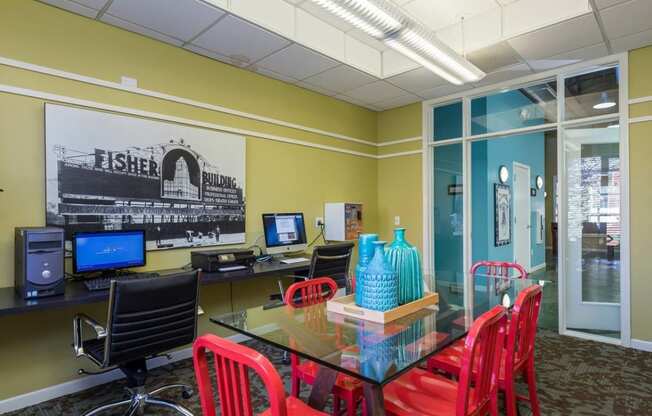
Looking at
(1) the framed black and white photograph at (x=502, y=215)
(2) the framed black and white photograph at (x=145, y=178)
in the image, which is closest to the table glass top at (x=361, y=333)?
(2) the framed black and white photograph at (x=145, y=178)

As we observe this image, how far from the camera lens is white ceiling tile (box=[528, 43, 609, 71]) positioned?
139 inches

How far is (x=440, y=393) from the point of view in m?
1.72

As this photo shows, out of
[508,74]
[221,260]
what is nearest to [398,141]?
[508,74]

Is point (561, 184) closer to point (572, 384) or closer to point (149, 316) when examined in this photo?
point (572, 384)

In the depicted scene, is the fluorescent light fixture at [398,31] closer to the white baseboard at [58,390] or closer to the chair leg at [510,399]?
the chair leg at [510,399]

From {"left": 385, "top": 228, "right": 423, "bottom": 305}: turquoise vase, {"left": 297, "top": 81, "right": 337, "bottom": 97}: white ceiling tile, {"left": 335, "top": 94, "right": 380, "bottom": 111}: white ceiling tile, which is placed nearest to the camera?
{"left": 385, "top": 228, "right": 423, "bottom": 305}: turquoise vase

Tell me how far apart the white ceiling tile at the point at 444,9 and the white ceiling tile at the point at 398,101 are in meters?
1.38

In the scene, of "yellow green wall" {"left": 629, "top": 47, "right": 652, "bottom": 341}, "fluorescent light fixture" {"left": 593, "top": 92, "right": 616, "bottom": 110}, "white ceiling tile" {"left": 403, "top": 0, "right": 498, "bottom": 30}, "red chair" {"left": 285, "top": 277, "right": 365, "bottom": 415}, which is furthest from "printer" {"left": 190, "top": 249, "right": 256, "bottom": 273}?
"fluorescent light fixture" {"left": 593, "top": 92, "right": 616, "bottom": 110}

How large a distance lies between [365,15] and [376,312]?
1.94 meters

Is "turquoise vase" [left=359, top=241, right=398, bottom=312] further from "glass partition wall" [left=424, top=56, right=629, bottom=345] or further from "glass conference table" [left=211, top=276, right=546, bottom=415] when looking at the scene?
"glass partition wall" [left=424, top=56, right=629, bottom=345]

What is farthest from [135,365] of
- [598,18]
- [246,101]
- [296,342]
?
[598,18]

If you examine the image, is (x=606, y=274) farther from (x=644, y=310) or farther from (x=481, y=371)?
(x=481, y=371)

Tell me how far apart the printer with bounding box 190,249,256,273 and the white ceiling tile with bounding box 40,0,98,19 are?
2.06m

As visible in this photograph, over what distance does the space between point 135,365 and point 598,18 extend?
170 inches
